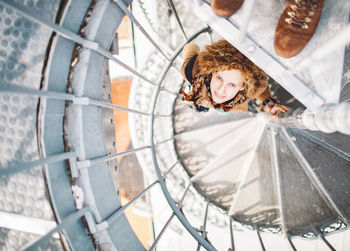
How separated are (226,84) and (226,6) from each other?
→ 2.05 ft

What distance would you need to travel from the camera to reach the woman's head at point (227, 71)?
1.67m

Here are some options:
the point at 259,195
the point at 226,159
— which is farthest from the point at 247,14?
the point at 259,195

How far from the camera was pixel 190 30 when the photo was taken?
321 centimetres

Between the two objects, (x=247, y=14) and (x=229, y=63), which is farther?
(x=229, y=63)

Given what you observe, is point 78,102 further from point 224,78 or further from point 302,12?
point 302,12

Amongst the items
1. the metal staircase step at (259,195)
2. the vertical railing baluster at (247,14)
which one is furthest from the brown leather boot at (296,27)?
the metal staircase step at (259,195)

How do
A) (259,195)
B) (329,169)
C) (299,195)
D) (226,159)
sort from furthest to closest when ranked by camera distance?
(226,159) < (259,195) < (299,195) < (329,169)

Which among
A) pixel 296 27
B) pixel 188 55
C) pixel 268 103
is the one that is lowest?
pixel 268 103

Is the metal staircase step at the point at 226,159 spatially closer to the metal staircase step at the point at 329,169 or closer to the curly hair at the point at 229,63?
the metal staircase step at the point at 329,169

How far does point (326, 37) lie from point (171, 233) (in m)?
3.65

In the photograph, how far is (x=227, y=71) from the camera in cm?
→ 167

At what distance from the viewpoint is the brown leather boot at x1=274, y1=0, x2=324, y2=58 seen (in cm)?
115

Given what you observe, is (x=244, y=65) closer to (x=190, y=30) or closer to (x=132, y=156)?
(x=190, y=30)

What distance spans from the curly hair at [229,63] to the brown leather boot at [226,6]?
482 mm
